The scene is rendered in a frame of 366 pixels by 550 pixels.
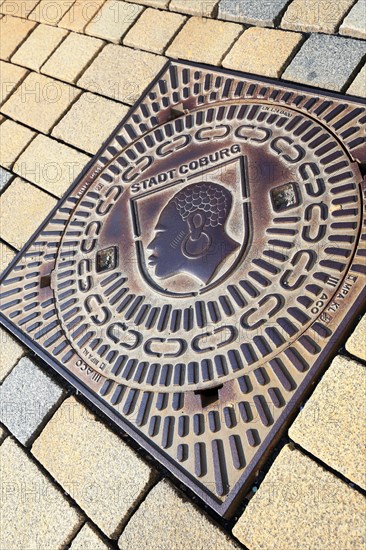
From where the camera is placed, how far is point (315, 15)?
6.45ft

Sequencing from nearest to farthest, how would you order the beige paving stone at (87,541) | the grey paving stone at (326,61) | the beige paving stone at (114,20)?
the beige paving stone at (87,541) → the grey paving stone at (326,61) → the beige paving stone at (114,20)

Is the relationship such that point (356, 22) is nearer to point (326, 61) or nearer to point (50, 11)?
point (326, 61)

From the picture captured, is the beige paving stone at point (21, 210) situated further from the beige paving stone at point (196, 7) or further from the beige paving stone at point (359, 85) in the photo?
the beige paving stone at point (359, 85)

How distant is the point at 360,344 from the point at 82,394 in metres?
0.89

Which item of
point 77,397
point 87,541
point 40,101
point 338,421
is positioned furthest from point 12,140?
point 338,421

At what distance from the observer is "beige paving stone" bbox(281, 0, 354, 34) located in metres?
1.92

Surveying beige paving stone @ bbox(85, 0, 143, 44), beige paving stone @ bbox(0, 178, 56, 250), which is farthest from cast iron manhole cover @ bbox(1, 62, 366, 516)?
beige paving stone @ bbox(85, 0, 143, 44)

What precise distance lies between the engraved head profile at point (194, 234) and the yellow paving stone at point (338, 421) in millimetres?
468

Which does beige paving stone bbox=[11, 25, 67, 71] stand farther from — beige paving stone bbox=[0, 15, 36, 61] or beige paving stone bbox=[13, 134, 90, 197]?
beige paving stone bbox=[13, 134, 90, 197]

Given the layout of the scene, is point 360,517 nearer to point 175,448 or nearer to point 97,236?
point 175,448

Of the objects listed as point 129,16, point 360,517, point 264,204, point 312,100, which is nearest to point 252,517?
point 360,517

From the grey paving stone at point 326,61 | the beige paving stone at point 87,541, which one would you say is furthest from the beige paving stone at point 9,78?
the beige paving stone at point 87,541

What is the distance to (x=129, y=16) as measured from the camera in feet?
8.13

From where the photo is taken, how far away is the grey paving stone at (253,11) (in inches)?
81.2
